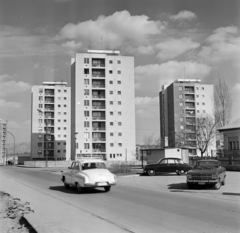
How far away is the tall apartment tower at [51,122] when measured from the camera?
114562 millimetres

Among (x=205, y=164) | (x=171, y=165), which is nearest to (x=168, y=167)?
(x=171, y=165)

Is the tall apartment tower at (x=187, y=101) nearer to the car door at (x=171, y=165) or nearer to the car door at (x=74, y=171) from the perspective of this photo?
the car door at (x=171, y=165)

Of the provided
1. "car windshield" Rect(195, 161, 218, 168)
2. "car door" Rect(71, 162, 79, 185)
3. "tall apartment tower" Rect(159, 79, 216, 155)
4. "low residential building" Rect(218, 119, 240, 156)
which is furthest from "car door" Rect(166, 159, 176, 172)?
"tall apartment tower" Rect(159, 79, 216, 155)

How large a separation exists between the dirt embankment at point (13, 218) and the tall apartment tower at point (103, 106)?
69071 millimetres

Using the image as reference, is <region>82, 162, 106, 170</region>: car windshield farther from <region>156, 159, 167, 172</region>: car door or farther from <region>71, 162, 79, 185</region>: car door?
<region>156, 159, 167, 172</region>: car door

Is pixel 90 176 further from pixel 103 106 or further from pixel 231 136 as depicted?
Result: pixel 103 106

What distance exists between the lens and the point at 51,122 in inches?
4624

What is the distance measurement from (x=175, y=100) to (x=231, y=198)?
97.5m

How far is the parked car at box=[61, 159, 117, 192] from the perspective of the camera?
15.0 m

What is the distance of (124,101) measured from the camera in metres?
84.2

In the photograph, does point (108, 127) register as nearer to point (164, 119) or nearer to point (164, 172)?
point (164, 119)

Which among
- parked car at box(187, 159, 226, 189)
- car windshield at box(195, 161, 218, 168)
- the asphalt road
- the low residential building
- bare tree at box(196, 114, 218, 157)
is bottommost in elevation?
the asphalt road

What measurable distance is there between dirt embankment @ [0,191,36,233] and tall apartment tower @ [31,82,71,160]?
10380cm

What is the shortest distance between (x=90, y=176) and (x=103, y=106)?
6839cm
